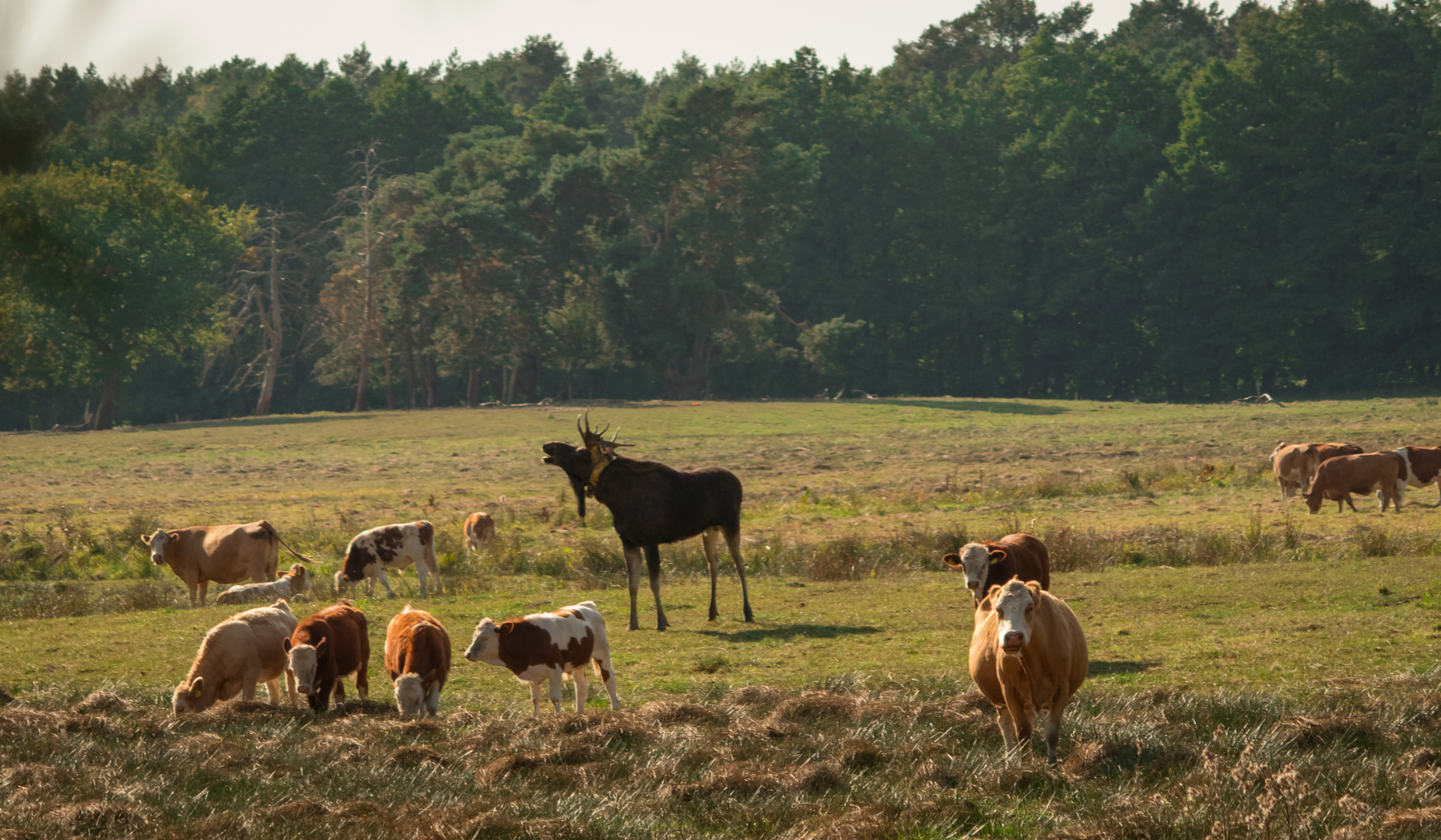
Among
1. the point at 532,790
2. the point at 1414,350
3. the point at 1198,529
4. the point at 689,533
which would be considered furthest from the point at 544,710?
the point at 1414,350

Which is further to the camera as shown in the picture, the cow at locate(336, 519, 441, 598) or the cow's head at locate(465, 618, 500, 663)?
the cow at locate(336, 519, 441, 598)

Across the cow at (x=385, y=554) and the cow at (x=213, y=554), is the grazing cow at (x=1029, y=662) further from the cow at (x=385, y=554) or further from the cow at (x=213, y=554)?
the cow at (x=213, y=554)

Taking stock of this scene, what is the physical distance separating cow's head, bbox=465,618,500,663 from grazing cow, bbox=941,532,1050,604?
4080 millimetres

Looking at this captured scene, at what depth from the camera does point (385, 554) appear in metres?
20.9

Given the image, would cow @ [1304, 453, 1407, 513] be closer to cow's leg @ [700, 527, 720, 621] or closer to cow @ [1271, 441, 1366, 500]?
cow @ [1271, 441, 1366, 500]

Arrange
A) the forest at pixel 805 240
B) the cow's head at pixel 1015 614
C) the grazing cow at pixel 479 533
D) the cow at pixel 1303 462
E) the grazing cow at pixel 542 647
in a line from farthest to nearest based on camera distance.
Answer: the forest at pixel 805 240, the cow at pixel 1303 462, the grazing cow at pixel 479 533, the grazing cow at pixel 542 647, the cow's head at pixel 1015 614

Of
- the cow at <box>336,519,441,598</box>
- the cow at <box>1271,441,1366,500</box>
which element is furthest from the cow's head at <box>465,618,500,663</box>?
the cow at <box>1271,441,1366,500</box>

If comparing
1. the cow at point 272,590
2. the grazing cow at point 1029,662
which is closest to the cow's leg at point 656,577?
the cow at point 272,590

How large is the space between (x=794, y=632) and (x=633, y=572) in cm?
234

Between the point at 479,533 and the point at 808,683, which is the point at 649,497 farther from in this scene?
the point at 479,533

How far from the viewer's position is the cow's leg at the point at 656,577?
17.1 meters

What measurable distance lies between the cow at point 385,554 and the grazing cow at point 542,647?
8.91 m

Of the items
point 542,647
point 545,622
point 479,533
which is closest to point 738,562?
point 545,622

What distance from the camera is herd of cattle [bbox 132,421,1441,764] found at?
9.47 metres
